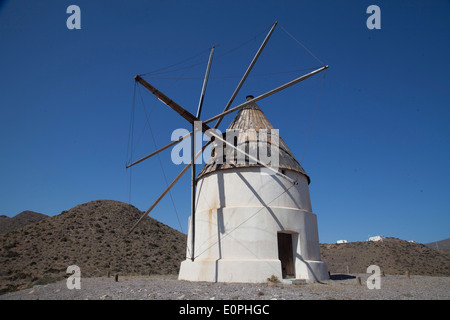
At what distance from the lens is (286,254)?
14.0 meters

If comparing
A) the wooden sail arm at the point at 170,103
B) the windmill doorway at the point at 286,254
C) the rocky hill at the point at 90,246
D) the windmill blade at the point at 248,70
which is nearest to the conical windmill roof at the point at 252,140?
the windmill blade at the point at 248,70

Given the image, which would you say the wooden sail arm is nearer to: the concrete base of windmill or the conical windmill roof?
the conical windmill roof

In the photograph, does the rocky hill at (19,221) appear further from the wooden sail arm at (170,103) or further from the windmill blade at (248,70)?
the windmill blade at (248,70)

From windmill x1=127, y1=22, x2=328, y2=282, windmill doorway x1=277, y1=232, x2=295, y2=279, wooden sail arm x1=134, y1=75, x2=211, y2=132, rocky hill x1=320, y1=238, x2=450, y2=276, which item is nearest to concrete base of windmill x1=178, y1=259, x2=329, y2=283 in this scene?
windmill x1=127, y1=22, x2=328, y2=282

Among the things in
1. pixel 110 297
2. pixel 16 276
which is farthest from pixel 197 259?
pixel 16 276

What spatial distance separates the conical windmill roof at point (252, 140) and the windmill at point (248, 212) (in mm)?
61

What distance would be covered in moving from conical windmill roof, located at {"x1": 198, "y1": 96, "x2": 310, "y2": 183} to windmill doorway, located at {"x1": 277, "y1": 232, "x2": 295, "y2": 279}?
3464 mm

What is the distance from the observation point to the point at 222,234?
13086 mm

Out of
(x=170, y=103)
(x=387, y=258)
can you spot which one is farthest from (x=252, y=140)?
(x=387, y=258)

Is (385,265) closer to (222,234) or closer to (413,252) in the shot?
(413,252)

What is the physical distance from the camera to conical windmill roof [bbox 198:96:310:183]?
14444mm

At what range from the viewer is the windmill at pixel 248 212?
12312mm

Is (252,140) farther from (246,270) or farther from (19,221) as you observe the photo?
(19,221)

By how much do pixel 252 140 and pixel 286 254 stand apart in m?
6.02
